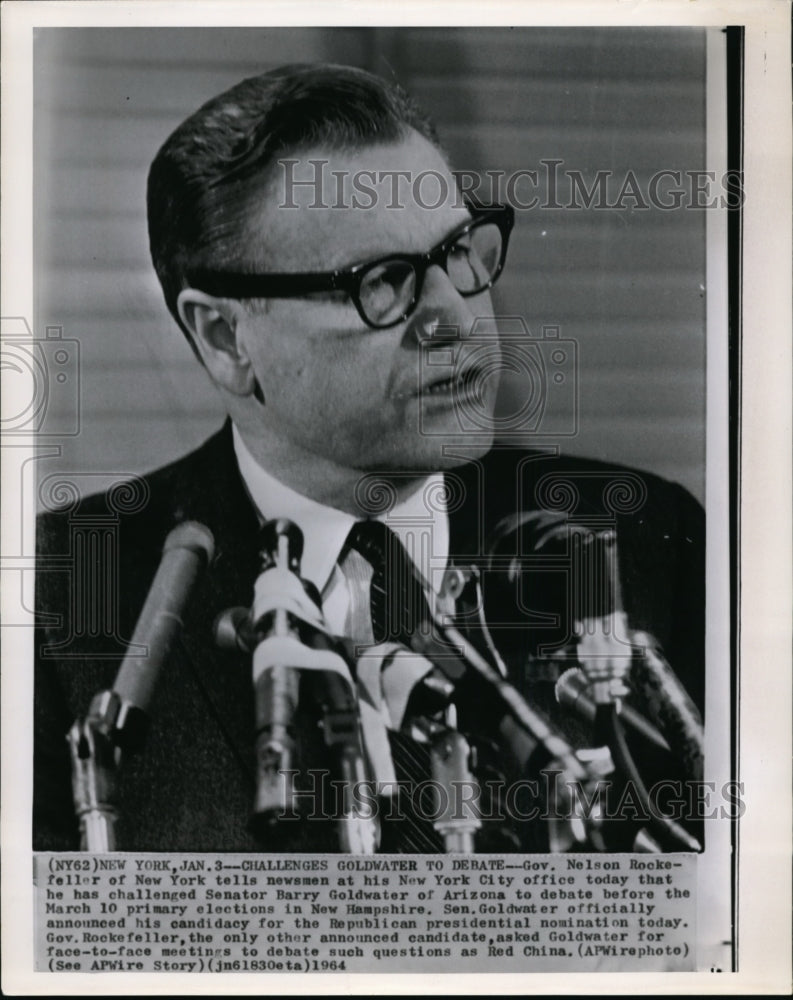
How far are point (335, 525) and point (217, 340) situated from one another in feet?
1.84

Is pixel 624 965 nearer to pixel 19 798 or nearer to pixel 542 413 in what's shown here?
pixel 542 413

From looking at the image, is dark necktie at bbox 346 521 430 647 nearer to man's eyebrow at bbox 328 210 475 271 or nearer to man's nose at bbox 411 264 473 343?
man's nose at bbox 411 264 473 343

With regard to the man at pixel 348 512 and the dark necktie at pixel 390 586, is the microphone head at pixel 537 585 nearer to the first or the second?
the man at pixel 348 512

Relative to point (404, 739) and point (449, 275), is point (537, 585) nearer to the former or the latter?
point (404, 739)

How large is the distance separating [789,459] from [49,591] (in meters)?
1.94

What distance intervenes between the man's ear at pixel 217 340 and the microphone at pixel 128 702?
41cm

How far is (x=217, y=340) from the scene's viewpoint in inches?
81.0

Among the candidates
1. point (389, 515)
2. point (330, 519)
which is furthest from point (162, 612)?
point (389, 515)

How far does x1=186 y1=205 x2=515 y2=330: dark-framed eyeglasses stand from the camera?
201 centimetres

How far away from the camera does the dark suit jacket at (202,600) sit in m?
2.04

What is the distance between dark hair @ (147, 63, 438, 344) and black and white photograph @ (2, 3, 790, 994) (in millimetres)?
10
